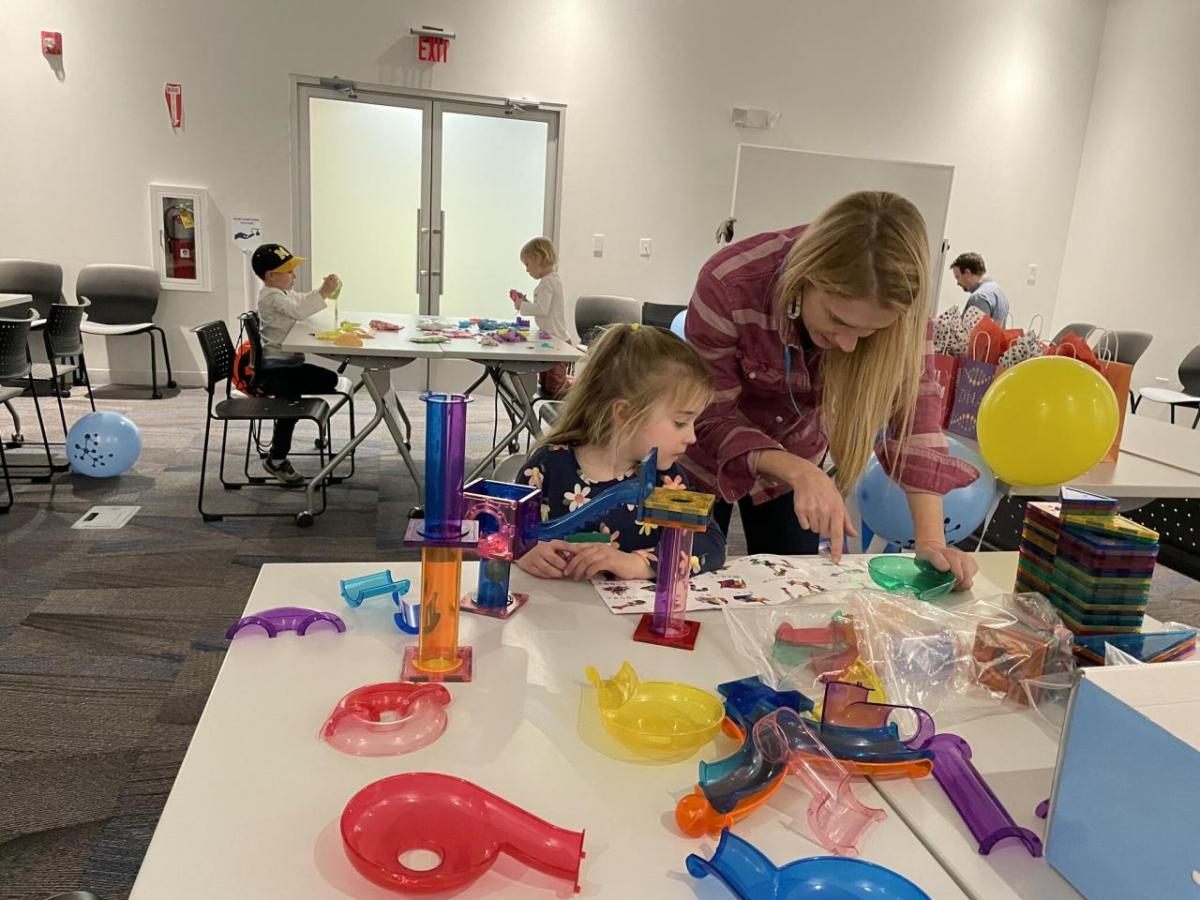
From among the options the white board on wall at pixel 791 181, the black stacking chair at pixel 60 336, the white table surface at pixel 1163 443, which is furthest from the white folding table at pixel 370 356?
the white board on wall at pixel 791 181

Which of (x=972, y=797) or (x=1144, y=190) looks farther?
(x=1144, y=190)

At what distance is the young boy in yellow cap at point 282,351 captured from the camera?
370cm

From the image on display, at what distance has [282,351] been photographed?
3668 millimetres

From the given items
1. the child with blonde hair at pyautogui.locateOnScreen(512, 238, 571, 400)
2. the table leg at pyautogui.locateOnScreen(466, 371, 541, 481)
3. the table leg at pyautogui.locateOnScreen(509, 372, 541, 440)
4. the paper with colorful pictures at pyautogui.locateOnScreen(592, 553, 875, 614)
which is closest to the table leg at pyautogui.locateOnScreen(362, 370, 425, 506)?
the table leg at pyautogui.locateOnScreen(466, 371, 541, 481)

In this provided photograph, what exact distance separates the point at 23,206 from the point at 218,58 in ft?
5.23

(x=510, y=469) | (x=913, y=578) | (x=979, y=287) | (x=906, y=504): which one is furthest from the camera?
(x=979, y=287)

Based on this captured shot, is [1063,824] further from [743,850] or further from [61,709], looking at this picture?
[61,709]

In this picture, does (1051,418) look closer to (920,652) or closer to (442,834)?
(920,652)

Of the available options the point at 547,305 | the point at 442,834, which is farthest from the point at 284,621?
the point at 547,305

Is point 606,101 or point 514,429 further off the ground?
point 606,101

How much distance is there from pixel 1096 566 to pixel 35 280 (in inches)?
244

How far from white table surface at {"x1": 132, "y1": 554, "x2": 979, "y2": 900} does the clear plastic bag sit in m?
0.07

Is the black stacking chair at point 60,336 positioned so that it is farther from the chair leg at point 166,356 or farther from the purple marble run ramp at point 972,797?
the purple marble run ramp at point 972,797

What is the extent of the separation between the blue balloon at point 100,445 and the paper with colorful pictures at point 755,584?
334 centimetres
